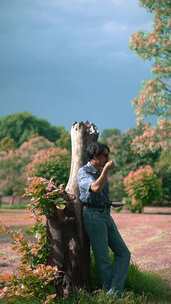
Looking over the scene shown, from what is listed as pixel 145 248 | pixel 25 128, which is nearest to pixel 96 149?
pixel 145 248

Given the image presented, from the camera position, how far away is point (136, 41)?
26016 millimetres

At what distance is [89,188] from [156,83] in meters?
19.4

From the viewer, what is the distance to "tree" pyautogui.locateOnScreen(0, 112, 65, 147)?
78.0 m

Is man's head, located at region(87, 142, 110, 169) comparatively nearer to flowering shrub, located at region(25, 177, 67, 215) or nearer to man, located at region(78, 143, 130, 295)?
man, located at region(78, 143, 130, 295)

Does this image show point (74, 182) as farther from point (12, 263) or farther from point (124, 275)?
point (12, 263)

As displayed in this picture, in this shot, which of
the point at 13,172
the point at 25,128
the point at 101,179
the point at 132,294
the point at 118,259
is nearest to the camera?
the point at 101,179

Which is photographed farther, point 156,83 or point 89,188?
point 156,83

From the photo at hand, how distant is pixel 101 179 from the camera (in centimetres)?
655

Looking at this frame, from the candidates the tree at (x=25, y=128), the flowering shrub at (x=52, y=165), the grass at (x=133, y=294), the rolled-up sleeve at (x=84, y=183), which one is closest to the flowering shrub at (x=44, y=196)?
the rolled-up sleeve at (x=84, y=183)

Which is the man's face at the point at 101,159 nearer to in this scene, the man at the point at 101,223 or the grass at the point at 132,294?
the man at the point at 101,223

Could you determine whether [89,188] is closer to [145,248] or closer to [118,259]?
[118,259]

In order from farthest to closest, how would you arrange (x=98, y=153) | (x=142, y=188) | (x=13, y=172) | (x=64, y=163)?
(x=13, y=172) < (x=142, y=188) < (x=64, y=163) < (x=98, y=153)

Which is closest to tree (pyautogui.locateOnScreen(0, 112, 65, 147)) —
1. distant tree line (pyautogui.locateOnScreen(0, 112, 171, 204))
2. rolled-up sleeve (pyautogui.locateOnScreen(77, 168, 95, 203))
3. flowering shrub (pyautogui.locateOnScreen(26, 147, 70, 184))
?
distant tree line (pyautogui.locateOnScreen(0, 112, 171, 204))

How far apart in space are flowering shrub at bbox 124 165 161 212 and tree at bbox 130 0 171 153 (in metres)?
4.95
